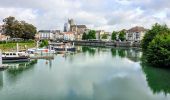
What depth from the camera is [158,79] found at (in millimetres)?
31375

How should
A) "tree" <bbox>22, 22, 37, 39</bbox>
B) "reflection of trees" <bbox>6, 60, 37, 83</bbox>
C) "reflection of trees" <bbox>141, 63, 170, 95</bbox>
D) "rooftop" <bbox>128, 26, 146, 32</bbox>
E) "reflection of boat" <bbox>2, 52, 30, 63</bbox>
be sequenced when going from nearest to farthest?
"reflection of trees" <bbox>141, 63, 170, 95</bbox>
"reflection of trees" <bbox>6, 60, 37, 83</bbox>
"reflection of boat" <bbox>2, 52, 30, 63</bbox>
"tree" <bbox>22, 22, 37, 39</bbox>
"rooftop" <bbox>128, 26, 146, 32</bbox>

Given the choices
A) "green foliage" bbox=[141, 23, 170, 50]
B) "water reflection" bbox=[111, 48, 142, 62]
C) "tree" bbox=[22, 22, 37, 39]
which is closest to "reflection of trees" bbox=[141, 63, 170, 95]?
"water reflection" bbox=[111, 48, 142, 62]

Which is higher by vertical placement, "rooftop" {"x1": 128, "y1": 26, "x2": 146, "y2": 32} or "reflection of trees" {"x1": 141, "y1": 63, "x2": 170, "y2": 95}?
"rooftop" {"x1": 128, "y1": 26, "x2": 146, "y2": 32}

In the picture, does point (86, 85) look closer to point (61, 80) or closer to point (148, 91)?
point (61, 80)

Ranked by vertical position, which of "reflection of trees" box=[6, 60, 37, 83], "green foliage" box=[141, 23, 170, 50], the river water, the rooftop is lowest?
the river water

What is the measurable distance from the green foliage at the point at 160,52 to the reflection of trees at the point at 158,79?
1.39m

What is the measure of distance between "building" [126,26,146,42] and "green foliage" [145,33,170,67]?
318 feet

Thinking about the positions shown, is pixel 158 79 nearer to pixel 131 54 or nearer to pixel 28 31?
pixel 131 54

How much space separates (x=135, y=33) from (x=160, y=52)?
342 ft

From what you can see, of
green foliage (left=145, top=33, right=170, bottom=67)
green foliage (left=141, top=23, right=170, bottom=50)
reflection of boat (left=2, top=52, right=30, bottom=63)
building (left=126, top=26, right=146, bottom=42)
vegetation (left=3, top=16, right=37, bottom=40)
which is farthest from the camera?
building (left=126, top=26, right=146, bottom=42)

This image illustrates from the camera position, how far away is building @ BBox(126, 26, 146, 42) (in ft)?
455

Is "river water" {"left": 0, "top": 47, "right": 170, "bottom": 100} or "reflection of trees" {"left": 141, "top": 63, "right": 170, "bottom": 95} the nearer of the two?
"river water" {"left": 0, "top": 47, "right": 170, "bottom": 100}

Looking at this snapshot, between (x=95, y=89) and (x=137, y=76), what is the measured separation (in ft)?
29.7

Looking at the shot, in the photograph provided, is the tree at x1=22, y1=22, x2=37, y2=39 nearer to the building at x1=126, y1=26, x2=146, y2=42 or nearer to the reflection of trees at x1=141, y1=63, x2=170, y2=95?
the reflection of trees at x1=141, y1=63, x2=170, y2=95
